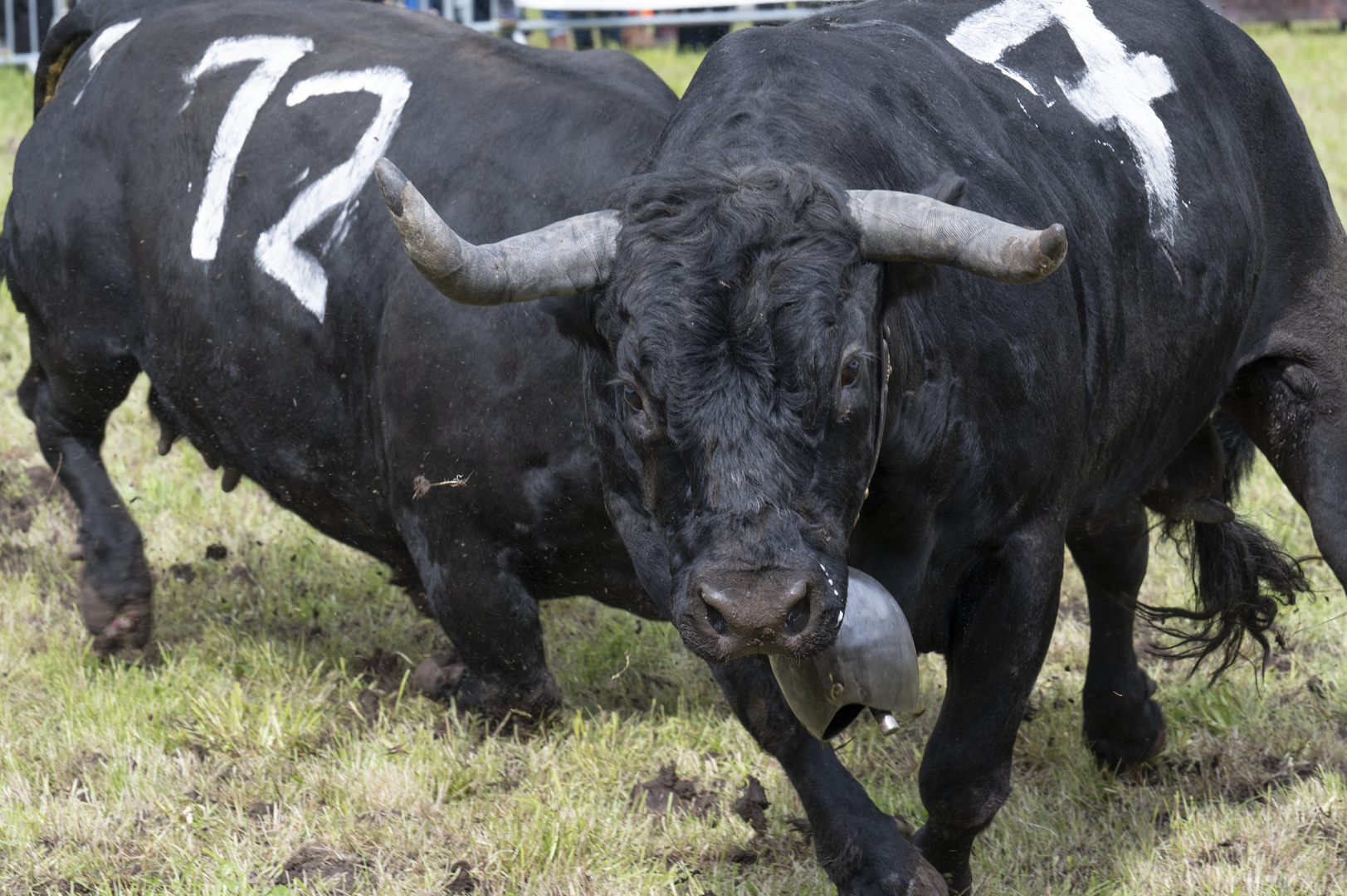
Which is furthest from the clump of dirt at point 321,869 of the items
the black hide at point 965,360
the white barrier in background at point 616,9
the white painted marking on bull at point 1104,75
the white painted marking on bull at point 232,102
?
the white barrier in background at point 616,9

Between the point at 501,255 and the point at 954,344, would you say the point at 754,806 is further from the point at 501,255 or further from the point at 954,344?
the point at 501,255

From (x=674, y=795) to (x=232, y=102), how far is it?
2438 millimetres

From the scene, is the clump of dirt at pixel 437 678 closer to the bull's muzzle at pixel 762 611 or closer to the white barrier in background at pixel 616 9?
the bull's muzzle at pixel 762 611

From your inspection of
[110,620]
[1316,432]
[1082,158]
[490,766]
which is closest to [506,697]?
[490,766]

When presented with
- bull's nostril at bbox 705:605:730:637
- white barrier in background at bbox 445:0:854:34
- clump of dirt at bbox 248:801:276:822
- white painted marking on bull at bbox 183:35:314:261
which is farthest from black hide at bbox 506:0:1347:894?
white barrier in background at bbox 445:0:854:34

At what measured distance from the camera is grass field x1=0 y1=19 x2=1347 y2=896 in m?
3.68

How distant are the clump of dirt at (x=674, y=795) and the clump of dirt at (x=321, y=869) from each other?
788 mm

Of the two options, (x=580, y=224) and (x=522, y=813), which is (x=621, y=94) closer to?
(x=580, y=224)

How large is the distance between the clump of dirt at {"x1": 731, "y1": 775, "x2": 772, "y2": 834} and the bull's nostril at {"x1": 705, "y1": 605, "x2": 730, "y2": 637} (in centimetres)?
148

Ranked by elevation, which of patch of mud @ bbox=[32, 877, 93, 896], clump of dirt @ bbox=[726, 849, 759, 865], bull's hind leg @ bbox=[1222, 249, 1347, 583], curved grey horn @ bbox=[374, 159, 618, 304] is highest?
curved grey horn @ bbox=[374, 159, 618, 304]

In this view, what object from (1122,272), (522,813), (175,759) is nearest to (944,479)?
(1122,272)

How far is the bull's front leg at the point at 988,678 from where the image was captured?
324 cm

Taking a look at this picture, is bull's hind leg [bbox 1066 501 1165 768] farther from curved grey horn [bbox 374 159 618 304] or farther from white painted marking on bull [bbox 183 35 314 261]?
white painted marking on bull [bbox 183 35 314 261]

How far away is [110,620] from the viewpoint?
482 centimetres
